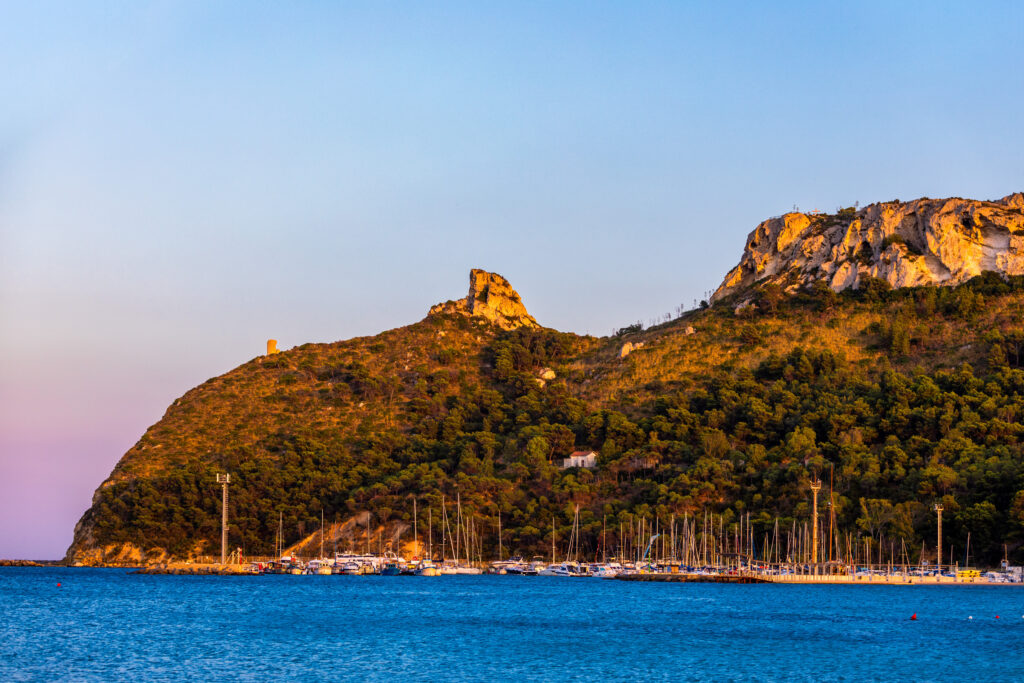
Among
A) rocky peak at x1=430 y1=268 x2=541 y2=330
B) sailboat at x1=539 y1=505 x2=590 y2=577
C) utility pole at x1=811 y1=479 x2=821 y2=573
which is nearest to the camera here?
utility pole at x1=811 y1=479 x2=821 y2=573

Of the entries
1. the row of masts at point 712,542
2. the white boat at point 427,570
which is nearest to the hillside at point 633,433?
the row of masts at point 712,542

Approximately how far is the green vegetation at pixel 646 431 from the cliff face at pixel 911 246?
4.25 meters

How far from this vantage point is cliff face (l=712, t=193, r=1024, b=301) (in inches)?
6250

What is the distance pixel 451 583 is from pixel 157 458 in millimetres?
58731

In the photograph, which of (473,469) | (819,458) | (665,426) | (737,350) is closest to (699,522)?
(819,458)

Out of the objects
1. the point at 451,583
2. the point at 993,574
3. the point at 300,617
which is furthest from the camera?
the point at 451,583

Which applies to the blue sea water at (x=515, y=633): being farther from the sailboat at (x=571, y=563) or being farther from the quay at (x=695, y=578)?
the sailboat at (x=571, y=563)

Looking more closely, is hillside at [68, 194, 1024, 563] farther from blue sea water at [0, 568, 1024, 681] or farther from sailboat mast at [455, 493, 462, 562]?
blue sea water at [0, 568, 1024, 681]

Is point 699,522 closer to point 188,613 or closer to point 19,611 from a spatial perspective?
point 188,613

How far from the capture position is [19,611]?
78.4 metres

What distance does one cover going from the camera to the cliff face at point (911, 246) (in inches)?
6250

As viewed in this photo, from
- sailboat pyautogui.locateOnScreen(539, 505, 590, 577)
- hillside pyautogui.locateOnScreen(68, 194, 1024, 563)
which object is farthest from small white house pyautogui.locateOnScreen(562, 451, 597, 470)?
sailboat pyautogui.locateOnScreen(539, 505, 590, 577)

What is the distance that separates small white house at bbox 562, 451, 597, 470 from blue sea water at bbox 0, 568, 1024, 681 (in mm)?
35359

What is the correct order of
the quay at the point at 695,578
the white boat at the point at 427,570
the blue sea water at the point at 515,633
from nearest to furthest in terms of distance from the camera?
the blue sea water at the point at 515,633, the quay at the point at 695,578, the white boat at the point at 427,570
